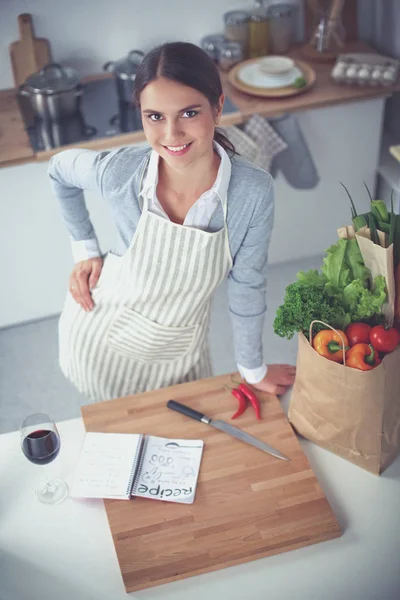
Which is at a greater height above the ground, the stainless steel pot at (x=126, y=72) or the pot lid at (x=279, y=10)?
the pot lid at (x=279, y=10)

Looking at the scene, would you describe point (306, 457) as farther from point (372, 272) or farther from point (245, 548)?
point (372, 272)

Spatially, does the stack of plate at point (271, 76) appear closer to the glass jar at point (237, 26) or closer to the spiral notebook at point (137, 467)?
the glass jar at point (237, 26)

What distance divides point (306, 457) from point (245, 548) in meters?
0.23

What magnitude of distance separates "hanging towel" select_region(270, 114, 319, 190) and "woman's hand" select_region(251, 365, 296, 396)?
1.43m

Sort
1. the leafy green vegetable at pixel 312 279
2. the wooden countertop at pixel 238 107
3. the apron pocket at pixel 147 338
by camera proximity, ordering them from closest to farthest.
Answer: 1. the leafy green vegetable at pixel 312 279
2. the apron pocket at pixel 147 338
3. the wooden countertop at pixel 238 107

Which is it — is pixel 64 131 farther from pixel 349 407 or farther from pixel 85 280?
pixel 349 407

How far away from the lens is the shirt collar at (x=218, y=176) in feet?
4.69

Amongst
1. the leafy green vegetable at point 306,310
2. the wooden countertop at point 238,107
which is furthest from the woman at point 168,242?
the wooden countertop at point 238,107

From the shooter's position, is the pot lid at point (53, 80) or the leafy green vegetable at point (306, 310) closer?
the leafy green vegetable at point (306, 310)

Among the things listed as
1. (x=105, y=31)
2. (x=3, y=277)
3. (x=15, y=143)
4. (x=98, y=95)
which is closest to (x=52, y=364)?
(x=3, y=277)

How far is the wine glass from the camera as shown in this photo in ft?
4.46

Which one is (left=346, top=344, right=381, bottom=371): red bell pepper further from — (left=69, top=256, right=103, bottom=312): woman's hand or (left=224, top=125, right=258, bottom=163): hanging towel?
(left=224, top=125, right=258, bottom=163): hanging towel

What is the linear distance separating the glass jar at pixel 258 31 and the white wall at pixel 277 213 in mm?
428

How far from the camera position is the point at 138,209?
1.51 meters
